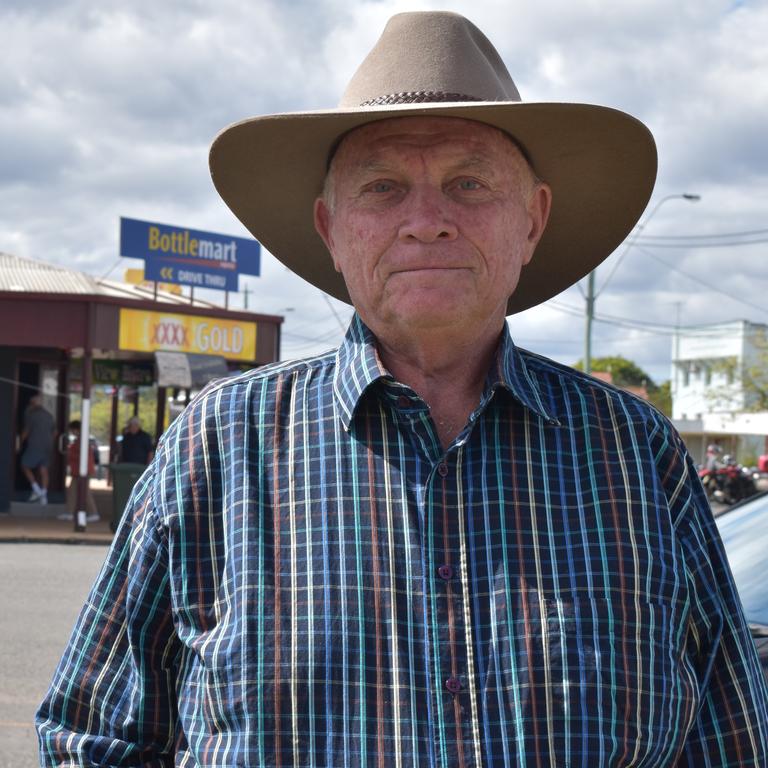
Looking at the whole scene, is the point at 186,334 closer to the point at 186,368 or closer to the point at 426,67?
the point at 186,368

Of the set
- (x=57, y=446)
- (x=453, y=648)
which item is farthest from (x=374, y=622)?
(x=57, y=446)

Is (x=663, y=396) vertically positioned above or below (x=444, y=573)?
above

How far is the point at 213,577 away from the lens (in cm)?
170

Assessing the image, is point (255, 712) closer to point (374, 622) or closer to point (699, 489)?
point (374, 622)

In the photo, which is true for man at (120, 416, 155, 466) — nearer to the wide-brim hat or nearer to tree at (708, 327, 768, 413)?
the wide-brim hat

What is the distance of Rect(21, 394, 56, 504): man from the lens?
1859 centimetres

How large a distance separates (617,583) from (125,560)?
2.63 feet

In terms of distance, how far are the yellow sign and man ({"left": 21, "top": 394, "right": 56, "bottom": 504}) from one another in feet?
7.19

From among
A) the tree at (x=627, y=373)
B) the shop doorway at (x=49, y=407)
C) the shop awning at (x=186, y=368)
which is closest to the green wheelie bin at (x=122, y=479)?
the shop awning at (x=186, y=368)

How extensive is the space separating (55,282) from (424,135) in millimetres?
19655

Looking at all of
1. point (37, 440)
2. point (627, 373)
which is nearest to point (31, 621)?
point (37, 440)

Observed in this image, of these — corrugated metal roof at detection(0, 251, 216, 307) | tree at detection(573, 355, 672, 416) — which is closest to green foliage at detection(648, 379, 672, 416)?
tree at detection(573, 355, 672, 416)

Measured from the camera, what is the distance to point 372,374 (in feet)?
5.91

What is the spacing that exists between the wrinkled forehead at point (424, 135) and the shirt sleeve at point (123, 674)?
74 cm
